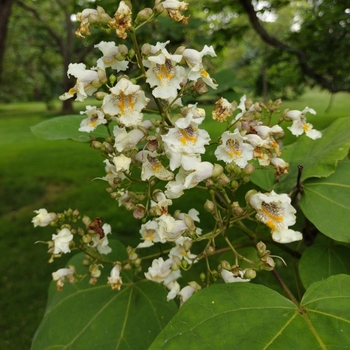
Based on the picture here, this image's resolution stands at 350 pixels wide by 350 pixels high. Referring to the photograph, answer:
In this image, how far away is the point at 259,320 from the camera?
78cm

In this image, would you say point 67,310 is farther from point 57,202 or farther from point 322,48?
point 322,48

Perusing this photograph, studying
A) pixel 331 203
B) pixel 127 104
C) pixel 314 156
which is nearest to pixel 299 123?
pixel 314 156

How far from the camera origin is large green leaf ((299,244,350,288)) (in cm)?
107

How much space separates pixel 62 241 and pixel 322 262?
0.77 m

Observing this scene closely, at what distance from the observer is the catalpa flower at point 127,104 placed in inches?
33.6

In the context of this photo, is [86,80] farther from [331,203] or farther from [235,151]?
[331,203]

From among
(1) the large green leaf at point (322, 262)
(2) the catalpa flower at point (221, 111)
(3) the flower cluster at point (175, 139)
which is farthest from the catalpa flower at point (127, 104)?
(1) the large green leaf at point (322, 262)

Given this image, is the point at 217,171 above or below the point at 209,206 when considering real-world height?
above

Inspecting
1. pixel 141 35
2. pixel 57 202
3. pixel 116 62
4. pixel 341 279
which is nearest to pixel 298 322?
pixel 341 279

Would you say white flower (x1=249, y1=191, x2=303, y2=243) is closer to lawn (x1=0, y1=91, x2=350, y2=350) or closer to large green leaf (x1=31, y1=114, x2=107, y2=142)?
large green leaf (x1=31, y1=114, x2=107, y2=142)

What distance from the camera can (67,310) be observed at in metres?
1.29

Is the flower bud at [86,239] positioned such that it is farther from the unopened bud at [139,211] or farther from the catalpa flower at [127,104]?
the catalpa flower at [127,104]

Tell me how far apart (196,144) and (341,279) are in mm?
441

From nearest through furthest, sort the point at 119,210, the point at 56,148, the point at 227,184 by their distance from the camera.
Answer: the point at 227,184
the point at 119,210
the point at 56,148
